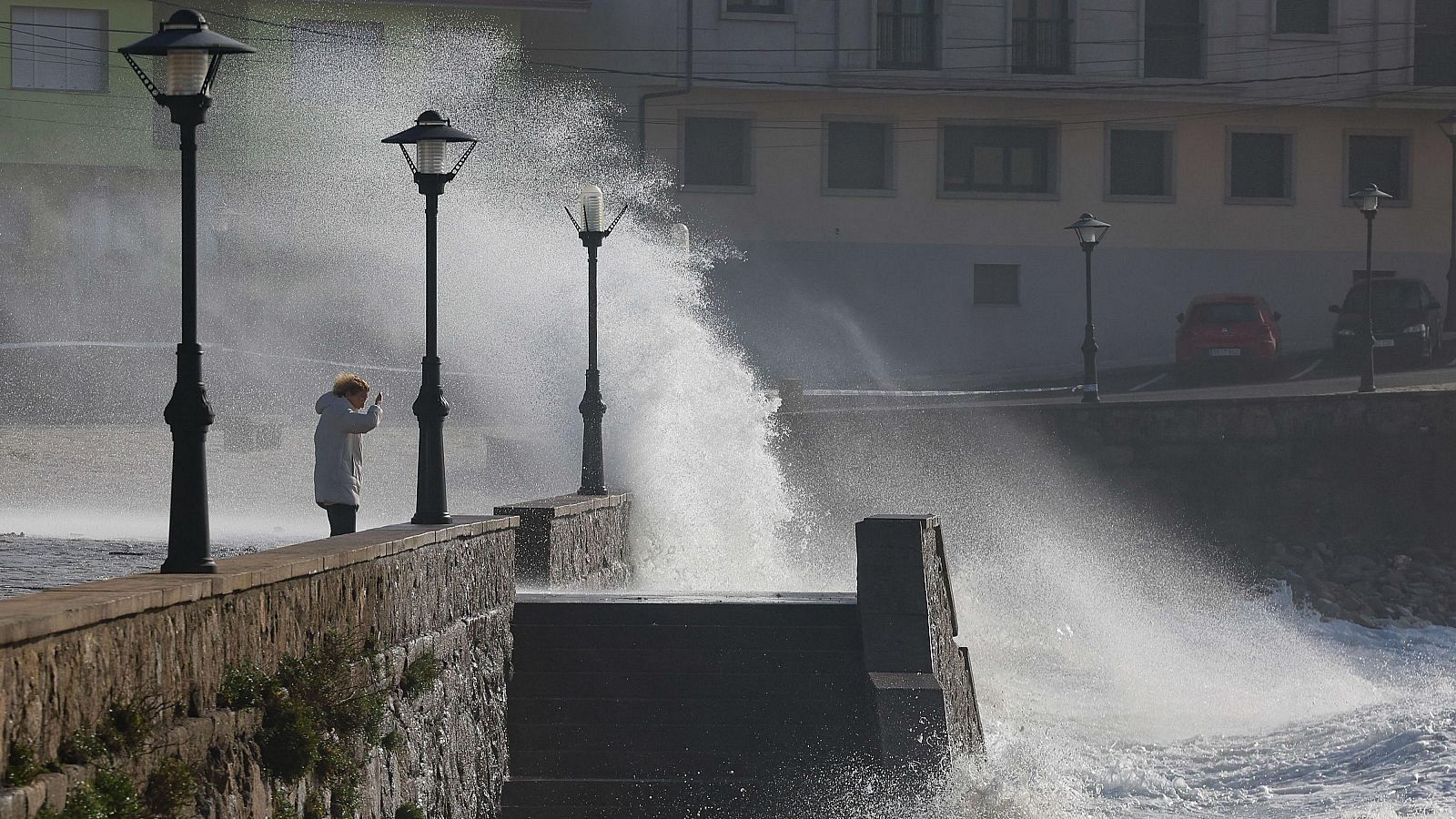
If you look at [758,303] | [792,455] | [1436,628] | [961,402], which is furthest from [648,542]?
[758,303]

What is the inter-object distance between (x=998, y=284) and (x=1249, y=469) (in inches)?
371

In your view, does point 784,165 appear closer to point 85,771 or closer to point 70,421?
point 70,421

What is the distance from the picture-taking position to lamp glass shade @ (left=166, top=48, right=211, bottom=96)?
22.4 feet

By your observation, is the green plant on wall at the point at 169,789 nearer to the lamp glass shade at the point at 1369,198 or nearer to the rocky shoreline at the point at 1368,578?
the rocky shoreline at the point at 1368,578

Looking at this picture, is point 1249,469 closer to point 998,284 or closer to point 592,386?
point 998,284

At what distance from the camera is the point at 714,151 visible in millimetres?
34062

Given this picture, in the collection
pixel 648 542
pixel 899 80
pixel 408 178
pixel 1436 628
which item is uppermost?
pixel 899 80

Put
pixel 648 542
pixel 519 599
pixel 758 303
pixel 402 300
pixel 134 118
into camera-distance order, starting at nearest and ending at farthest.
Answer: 1. pixel 519 599
2. pixel 648 542
3. pixel 402 300
4. pixel 134 118
5. pixel 758 303

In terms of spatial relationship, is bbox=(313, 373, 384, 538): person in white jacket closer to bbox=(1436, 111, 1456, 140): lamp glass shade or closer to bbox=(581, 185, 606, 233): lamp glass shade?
bbox=(581, 185, 606, 233): lamp glass shade

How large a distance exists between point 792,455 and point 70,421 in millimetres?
11540

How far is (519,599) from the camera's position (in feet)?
35.9

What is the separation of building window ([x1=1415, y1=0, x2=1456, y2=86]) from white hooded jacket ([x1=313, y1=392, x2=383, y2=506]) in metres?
31.0

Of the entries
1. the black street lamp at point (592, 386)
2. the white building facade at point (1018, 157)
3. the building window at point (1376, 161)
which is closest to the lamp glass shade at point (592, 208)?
the black street lamp at point (592, 386)

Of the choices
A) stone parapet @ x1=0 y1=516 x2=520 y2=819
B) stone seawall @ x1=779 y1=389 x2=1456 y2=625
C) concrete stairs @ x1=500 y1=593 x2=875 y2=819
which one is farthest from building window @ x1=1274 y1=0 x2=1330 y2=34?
stone parapet @ x1=0 y1=516 x2=520 y2=819
